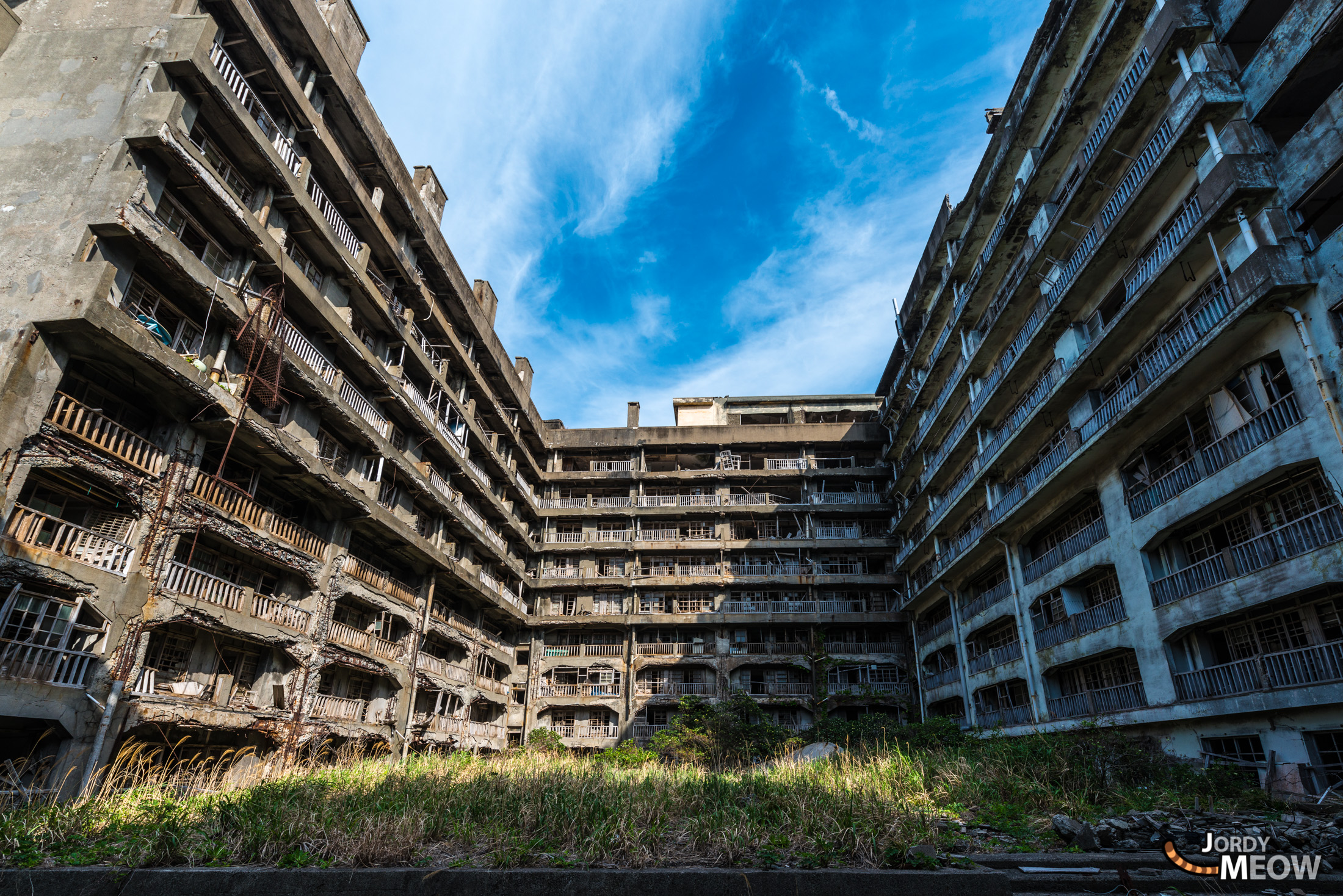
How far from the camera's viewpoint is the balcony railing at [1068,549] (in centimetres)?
2088

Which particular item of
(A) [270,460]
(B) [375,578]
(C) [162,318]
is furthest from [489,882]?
(B) [375,578]

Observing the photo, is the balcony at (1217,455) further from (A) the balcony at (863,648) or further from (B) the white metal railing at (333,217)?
(B) the white metal railing at (333,217)

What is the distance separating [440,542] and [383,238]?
12.6 meters

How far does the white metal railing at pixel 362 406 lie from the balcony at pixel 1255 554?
23.4 meters

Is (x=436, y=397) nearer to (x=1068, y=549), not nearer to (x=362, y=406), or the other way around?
(x=362, y=406)

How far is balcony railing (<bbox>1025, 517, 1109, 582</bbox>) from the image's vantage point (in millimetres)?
20875

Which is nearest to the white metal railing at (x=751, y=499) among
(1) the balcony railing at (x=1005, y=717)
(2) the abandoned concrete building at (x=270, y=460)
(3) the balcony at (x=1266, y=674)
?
(2) the abandoned concrete building at (x=270, y=460)

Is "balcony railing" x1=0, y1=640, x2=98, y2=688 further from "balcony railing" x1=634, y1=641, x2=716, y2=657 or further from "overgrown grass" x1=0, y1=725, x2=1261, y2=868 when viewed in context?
"balcony railing" x1=634, y1=641, x2=716, y2=657

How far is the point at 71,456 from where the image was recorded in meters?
13.8

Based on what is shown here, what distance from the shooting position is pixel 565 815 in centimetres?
763

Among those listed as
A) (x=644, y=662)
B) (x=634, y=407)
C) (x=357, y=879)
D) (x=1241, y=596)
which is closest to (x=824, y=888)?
(x=357, y=879)

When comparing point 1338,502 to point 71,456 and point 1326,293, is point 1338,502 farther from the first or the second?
point 71,456

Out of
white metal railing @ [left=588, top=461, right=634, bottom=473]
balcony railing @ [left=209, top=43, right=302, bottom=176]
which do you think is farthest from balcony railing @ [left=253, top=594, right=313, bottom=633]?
white metal railing @ [left=588, top=461, right=634, bottom=473]

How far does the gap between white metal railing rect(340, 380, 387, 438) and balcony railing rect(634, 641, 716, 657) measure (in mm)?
19373
